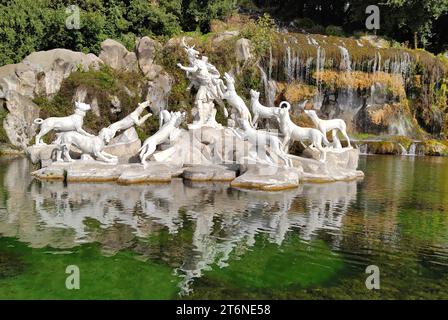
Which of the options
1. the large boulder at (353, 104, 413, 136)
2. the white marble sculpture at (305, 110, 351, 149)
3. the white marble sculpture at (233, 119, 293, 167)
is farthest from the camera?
the large boulder at (353, 104, 413, 136)

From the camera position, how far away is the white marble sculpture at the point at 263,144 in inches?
709

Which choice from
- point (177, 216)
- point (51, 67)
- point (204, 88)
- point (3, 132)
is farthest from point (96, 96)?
point (177, 216)

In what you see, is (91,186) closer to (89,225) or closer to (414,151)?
(89,225)

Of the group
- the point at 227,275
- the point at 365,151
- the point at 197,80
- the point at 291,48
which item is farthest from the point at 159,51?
the point at 227,275

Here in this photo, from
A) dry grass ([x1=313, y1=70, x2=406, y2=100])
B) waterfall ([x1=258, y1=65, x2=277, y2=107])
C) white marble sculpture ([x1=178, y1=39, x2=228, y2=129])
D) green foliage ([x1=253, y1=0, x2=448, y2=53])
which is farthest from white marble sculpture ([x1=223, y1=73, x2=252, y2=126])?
green foliage ([x1=253, y1=0, x2=448, y2=53])

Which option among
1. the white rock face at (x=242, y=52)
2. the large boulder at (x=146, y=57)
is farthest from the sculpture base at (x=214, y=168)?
the white rock face at (x=242, y=52)

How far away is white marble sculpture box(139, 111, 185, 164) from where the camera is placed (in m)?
18.0

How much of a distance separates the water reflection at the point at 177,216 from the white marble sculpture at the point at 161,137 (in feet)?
5.89

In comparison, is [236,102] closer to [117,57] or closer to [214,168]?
[214,168]

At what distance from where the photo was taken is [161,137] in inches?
740

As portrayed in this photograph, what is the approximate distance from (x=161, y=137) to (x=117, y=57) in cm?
1805

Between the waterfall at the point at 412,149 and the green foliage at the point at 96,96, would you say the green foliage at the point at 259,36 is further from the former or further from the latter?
the waterfall at the point at 412,149

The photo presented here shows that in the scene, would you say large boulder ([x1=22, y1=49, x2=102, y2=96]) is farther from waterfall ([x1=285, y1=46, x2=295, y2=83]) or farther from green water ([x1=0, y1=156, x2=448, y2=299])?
green water ([x1=0, y1=156, x2=448, y2=299])

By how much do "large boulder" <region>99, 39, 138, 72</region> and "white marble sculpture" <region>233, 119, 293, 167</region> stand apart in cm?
1846
